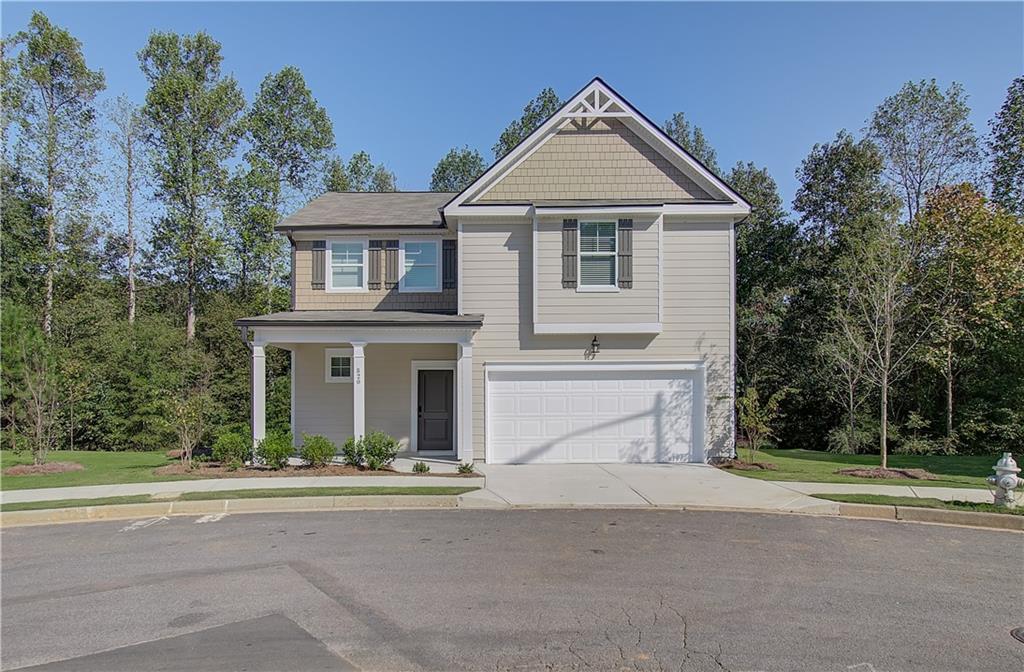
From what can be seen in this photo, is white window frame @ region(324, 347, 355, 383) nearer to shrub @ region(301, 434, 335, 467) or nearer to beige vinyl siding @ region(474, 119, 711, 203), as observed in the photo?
shrub @ region(301, 434, 335, 467)

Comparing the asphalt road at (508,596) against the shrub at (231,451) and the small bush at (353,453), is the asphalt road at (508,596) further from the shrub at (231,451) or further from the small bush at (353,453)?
the shrub at (231,451)

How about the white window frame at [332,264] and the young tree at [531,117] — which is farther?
the young tree at [531,117]

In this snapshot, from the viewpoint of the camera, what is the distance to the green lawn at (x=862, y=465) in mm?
11648

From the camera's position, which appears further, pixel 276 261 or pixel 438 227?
pixel 276 261

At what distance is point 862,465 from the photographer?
14.6 m

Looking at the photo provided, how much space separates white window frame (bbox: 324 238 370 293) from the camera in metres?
16.2

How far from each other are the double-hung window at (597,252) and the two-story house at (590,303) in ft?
0.08

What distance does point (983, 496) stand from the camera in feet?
33.1

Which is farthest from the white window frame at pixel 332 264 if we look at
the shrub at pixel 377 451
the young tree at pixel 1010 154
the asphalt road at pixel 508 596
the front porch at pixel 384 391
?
the young tree at pixel 1010 154

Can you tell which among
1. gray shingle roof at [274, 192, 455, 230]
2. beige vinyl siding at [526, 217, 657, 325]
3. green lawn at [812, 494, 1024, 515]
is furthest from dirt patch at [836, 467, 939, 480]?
gray shingle roof at [274, 192, 455, 230]

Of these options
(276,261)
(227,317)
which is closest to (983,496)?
(227,317)

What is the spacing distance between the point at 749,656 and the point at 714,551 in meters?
2.87

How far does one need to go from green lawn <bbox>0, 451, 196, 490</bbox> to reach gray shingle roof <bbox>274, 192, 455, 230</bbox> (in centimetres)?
674

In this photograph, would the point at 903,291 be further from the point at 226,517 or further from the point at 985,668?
the point at 226,517
